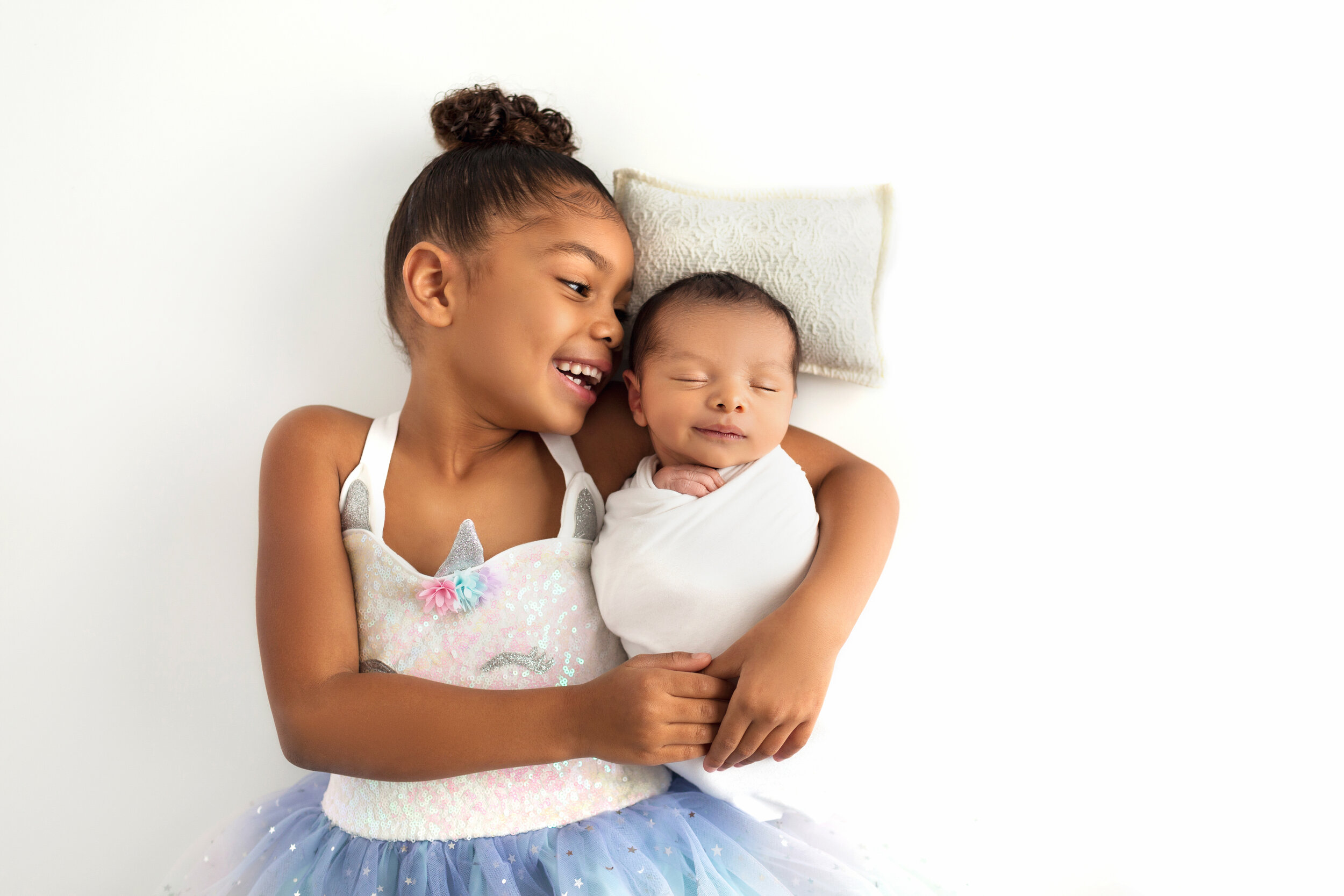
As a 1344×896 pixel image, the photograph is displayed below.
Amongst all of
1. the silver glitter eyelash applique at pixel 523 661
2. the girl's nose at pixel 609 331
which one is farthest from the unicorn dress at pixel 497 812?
the girl's nose at pixel 609 331

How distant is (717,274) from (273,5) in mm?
790

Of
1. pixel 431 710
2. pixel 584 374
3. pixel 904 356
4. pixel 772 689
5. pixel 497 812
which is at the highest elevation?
pixel 904 356

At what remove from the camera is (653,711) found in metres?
0.86

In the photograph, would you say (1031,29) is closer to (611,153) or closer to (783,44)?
(783,44)

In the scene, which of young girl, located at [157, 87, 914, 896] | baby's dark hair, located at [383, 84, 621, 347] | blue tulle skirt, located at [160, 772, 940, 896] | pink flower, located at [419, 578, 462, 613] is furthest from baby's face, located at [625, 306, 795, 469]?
blue tulle skirt, located at [160, 772, 940, 896]

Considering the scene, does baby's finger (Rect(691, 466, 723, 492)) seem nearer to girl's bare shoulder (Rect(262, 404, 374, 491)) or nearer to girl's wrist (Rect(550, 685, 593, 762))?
girl's wrist (Rect(550, 685, 593, 762))

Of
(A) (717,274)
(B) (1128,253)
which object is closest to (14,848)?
(A) (717,274)

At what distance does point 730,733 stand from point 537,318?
1.70 ft

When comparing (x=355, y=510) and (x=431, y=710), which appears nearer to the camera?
(x=431, y=710)

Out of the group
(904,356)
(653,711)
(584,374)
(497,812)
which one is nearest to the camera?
(653,711)

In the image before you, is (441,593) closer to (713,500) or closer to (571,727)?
(571,727)

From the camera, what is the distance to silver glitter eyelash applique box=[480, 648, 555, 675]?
100cm

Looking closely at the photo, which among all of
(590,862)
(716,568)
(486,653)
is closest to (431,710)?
(486,653)

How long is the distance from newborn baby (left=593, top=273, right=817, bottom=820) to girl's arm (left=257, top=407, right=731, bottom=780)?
0.07 metres
